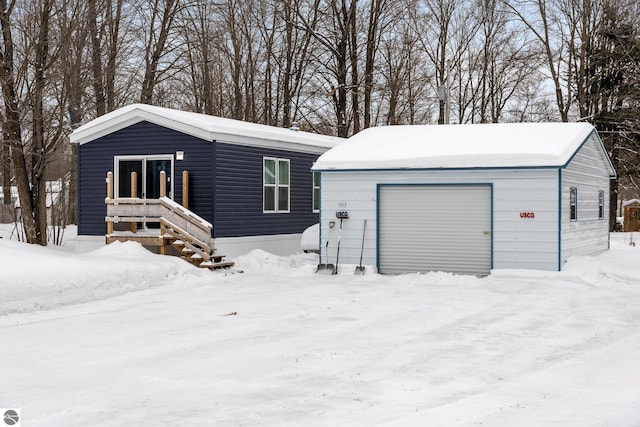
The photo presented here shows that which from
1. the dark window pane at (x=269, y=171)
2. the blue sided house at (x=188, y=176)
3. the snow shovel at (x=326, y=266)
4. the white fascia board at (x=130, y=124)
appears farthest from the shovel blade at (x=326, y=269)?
the white fascia board at (x=130, y=124)

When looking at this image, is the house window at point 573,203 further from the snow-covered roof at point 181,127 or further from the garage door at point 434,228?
the snow-covered roof at point 181,127

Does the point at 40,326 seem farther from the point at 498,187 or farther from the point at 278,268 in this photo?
the point at 498,187

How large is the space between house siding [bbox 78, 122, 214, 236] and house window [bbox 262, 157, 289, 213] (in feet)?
7.32

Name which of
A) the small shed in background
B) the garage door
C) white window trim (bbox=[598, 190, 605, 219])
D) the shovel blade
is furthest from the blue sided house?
the small shed in background

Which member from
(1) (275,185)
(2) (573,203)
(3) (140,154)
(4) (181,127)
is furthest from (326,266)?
(2) (573,203)

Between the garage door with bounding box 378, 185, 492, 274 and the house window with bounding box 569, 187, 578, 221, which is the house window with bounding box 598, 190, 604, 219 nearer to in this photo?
the house window with bounding box 569, 187, 578, 221

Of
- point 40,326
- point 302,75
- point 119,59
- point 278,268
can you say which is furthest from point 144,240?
point 302,75

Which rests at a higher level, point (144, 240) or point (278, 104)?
point (278, 104)

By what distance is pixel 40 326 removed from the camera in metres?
11.4

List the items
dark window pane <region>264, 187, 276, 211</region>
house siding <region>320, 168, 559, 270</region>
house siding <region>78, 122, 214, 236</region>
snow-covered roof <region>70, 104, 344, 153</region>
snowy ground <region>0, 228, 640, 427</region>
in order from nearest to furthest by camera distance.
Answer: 1. snowy ground <region>0, 228, 640, 427</region>
2. house siding <region>320, 168, 559, 270</region>
3. snow-covered roof <region>70, 104, 344, 153</region>
4. house siding <region>78, 122, 214, 236</region>
5. dark window pane <region>264, 187, 276, 211</region>

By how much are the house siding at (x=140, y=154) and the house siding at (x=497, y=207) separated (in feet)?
10.3

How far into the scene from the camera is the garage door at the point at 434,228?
703 inches

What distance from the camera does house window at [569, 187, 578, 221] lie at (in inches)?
716

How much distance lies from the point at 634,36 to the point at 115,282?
92.6 ft
